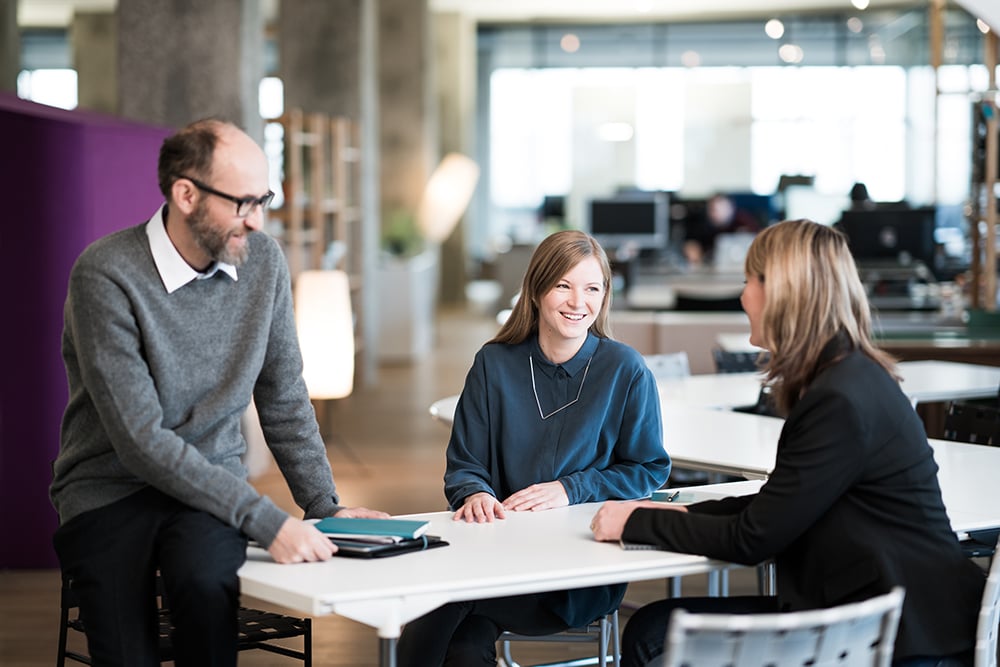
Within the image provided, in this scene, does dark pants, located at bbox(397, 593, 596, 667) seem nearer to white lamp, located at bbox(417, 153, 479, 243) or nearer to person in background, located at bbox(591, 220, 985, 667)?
person in background, located at bbox(591, 220, 985, 667)

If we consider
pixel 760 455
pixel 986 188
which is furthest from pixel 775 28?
pixel 760 455

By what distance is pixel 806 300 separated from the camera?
2342 mm

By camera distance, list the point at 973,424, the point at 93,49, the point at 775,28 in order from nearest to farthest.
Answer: the point at 973,424, the point at 93,49, the point at 775,28

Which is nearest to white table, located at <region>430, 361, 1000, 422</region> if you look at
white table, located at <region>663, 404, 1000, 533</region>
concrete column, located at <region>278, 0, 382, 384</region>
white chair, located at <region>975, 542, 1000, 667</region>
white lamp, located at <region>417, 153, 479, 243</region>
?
white table, located at <region>663, 404, 1000, 533</region>

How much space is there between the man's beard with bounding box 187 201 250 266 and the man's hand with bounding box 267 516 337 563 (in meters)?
0.57

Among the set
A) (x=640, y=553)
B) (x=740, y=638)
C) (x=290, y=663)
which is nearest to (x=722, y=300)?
(x=290, y=663)

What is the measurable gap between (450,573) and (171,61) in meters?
5.08

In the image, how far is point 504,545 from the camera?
2.48 meters

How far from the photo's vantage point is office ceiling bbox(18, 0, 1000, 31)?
1838 centimetres

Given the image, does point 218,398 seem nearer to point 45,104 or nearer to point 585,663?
point 585,663

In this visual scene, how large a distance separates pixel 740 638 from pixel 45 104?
3.58 m

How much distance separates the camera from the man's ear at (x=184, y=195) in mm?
2518

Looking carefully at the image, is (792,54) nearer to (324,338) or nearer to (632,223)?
(632,223)

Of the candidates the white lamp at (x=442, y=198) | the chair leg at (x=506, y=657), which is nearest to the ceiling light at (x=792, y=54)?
the white lamp at (x=442, y=198)
